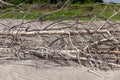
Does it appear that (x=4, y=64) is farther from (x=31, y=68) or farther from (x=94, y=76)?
(x=94, y=76)

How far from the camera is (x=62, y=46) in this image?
6.95 meters

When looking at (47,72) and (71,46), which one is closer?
(47,72)

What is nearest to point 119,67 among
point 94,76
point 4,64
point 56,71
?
point 94,76

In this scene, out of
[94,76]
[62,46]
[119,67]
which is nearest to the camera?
[94,76]

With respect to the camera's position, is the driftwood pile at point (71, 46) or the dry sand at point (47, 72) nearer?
the dry sand at point (47, 72)

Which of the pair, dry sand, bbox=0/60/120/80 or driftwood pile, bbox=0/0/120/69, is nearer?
dry sand, bbox=0/60/120/80

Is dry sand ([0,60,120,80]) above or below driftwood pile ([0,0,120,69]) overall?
below

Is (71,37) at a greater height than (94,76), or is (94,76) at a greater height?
(71,37)

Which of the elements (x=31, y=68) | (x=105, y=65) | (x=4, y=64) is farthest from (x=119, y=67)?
(x=4, y=64)

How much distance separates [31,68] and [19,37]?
105 centimetres

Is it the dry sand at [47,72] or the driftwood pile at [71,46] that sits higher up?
the driftwood pile at [71,46]

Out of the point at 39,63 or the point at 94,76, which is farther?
the point at 39,63

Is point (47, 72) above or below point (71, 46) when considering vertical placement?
below

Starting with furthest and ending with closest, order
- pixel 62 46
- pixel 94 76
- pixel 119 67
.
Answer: pixel 62 46, pixel 119 67, pixel 94 76
